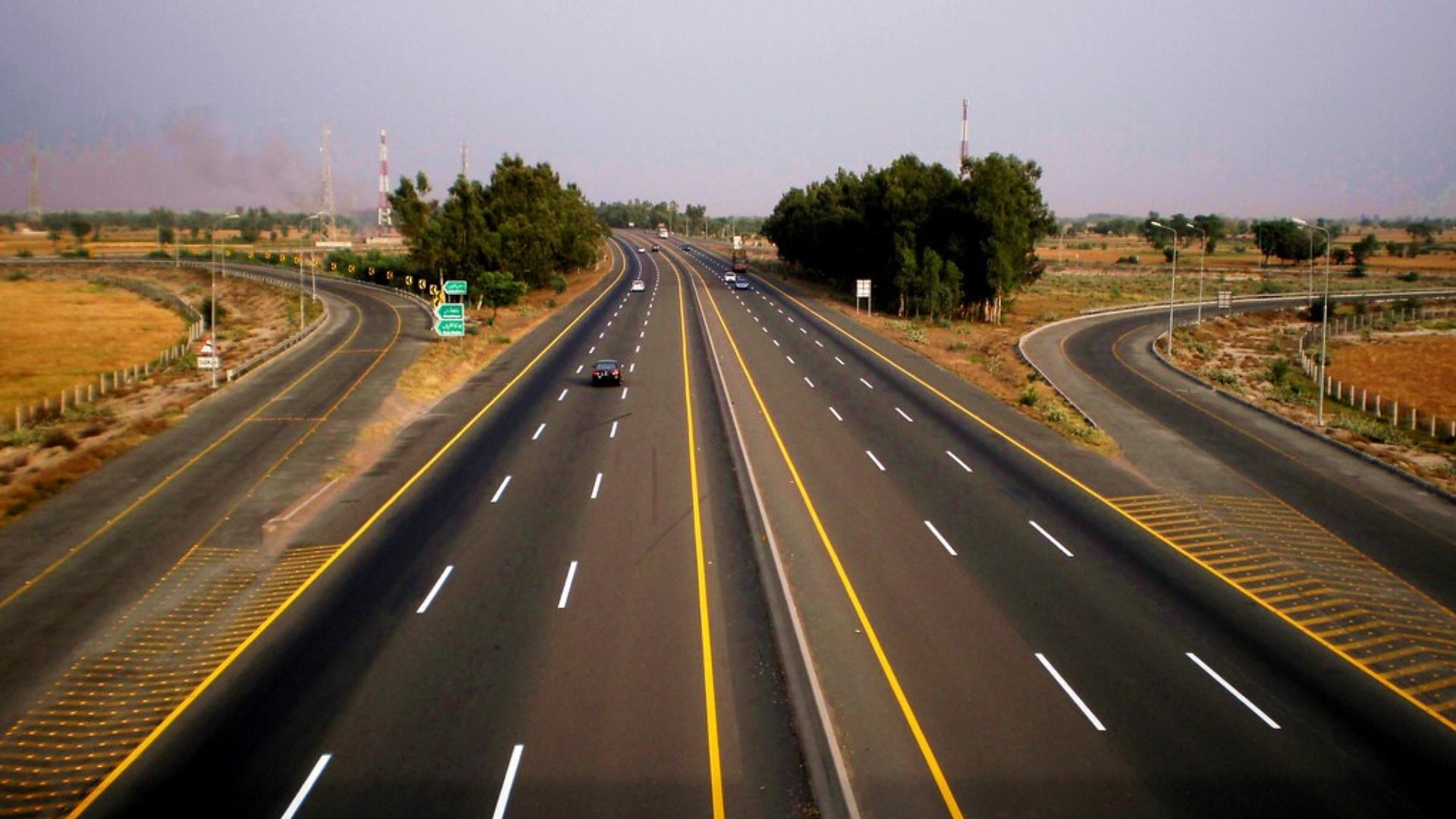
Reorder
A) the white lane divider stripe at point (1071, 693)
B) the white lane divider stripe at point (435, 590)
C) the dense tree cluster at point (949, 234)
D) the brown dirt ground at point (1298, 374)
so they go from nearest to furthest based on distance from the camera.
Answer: the white lane divider stripe at point (1071, 693) → the white lane divider stripe at point (435, 590) → the brown dirt ground at point (1298, 374) → the dense tree cluster at point (949, 234)

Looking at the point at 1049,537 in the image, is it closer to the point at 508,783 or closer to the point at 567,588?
the point at 567,588

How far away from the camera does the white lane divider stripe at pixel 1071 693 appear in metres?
15.7

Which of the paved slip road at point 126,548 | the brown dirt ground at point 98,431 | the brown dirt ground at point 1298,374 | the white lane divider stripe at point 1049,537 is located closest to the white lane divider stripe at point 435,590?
the paved slip road at point 126,548

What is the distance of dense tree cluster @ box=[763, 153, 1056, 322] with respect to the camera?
78.0 metres

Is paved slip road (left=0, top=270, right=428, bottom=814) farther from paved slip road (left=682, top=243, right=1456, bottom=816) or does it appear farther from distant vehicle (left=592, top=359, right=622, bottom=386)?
paved slip road (left=682, top=243, right=1456, bottom=816)

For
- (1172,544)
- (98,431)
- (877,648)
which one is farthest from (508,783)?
(98,431)

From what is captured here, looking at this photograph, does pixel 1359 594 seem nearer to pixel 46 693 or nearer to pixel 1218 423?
pixel 1218 423

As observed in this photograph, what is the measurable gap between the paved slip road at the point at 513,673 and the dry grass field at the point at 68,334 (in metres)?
36.1

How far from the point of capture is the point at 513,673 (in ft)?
57.8

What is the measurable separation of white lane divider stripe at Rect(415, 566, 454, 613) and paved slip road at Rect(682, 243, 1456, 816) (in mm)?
7515

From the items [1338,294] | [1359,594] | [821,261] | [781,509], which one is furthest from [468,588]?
[1338,294]

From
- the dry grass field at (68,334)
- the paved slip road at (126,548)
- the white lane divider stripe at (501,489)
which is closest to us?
the paved slip road at (126,548)

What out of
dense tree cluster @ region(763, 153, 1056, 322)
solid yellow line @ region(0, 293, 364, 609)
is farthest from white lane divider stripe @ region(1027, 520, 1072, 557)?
dense tree cluster @ region(763, 153, 1056, 322)

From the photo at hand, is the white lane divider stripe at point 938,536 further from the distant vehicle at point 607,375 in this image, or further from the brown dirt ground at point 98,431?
the brown dirt ground at point 98,431
